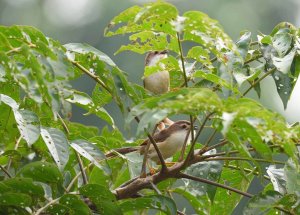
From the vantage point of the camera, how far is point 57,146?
9.03 ft

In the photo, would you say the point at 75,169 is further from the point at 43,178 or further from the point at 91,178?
the point at 43,178

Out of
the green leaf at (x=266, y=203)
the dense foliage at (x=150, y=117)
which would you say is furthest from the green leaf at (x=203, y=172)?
the green leaf at (x=266, y=203)

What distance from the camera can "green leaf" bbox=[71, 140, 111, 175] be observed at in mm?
2812

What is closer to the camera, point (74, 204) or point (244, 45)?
point (74, 204)

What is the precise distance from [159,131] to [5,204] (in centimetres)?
198

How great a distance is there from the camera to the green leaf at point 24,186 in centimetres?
269

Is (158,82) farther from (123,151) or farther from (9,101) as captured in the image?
(9,101)

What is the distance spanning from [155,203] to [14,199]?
47 cm

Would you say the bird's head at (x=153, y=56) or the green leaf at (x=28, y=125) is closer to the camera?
the green leaf at (x=28, y=125)

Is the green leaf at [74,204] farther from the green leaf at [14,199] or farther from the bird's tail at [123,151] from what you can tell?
the bird's tail at [123,151]

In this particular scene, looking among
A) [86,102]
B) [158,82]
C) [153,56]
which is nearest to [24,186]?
[86,102]

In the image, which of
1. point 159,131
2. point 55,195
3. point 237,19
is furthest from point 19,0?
point 55,195

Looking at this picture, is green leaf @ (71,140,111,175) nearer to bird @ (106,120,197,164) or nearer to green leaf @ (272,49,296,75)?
green leaf @ (272,49,296,75)

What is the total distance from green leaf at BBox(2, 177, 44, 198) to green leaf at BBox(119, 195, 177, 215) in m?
0.30
